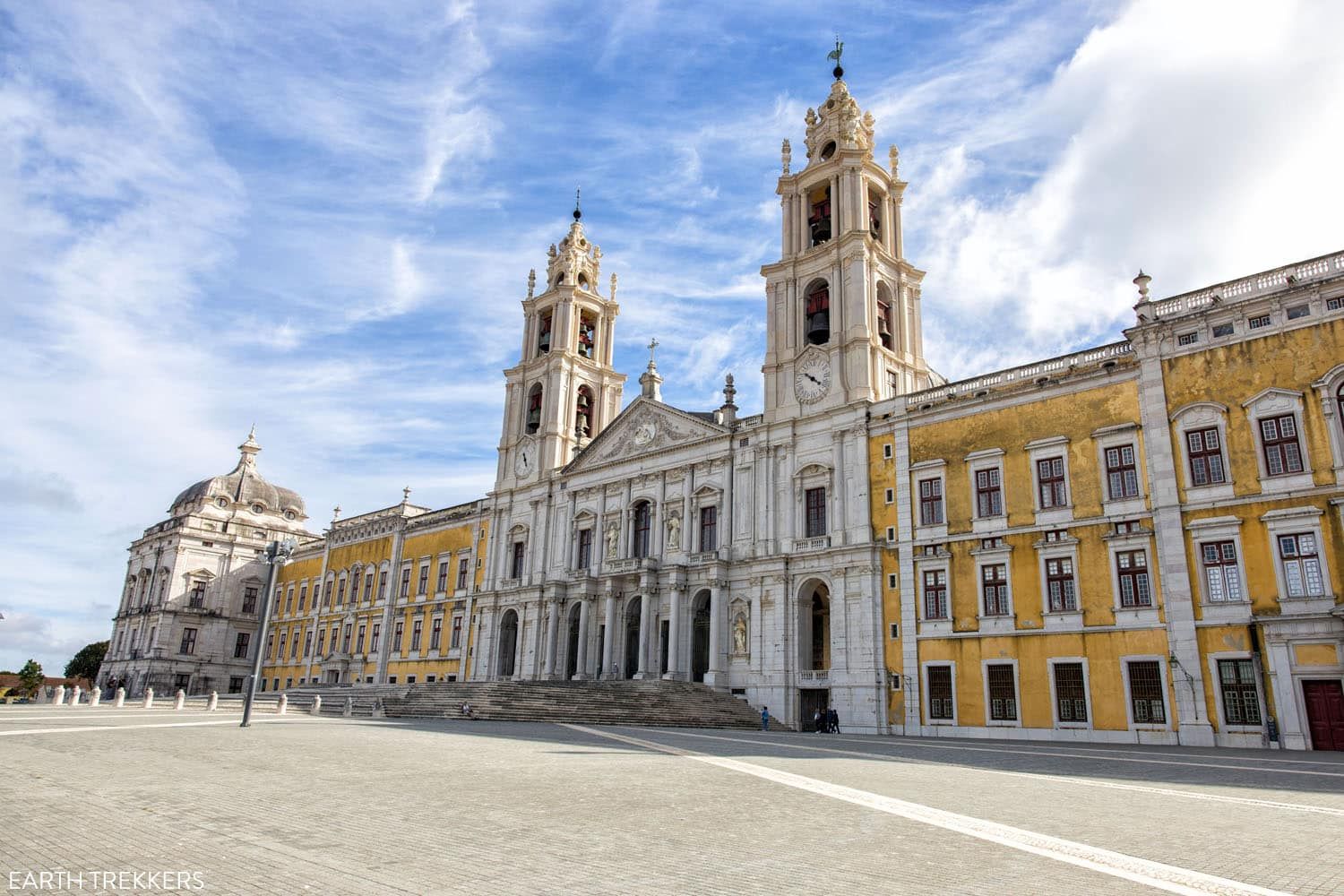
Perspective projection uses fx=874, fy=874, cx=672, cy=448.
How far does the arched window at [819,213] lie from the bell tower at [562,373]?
60.9 ft

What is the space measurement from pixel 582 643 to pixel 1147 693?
26.7 m

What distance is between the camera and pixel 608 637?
146ft

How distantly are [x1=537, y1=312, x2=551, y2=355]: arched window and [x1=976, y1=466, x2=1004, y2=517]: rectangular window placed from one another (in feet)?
110

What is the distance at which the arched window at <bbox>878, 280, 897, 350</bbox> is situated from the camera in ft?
141

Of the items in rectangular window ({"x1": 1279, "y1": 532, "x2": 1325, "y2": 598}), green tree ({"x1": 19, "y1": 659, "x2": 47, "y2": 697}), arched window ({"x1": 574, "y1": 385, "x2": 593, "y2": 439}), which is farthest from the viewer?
Answer: green tree ({"x1": 19, "y1": 659, "x2": 47, "y2": 697})

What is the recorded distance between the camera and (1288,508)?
85.9 ft

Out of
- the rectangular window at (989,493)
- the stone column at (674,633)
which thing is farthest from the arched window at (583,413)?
the rectangular window at (989,493)

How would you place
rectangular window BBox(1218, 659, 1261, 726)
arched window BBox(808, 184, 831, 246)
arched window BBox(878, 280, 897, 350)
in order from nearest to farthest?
1. rectangular window BBox(1218, 659, 1261, 726)
2. arched window BBox(878, 280, 897, 350)
3. arched window BBox(808, 184, 831, 246)

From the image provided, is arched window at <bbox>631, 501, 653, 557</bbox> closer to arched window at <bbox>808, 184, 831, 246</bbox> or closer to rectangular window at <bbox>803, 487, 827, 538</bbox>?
rectangular window at <bbox>803, 487, 827, 538</bbox>

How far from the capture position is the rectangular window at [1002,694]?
→ 31250 mm

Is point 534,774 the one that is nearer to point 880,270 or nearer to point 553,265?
point 880,270

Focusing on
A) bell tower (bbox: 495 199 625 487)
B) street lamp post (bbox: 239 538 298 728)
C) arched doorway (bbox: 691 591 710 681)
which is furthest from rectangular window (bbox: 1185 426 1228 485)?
bell tower (bbox: 495 199 625 487)

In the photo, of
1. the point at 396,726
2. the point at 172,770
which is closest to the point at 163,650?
the point at 396,726

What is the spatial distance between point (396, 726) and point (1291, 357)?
30.0 m
